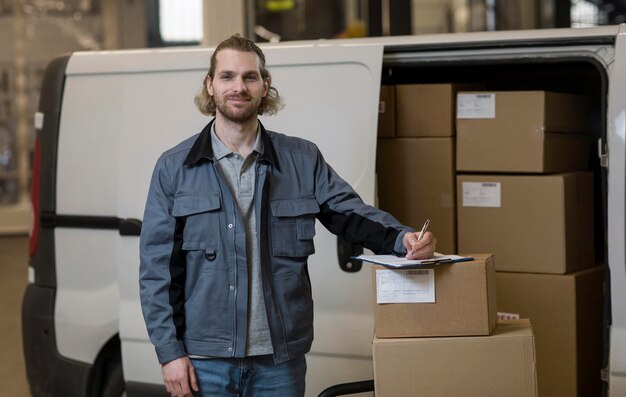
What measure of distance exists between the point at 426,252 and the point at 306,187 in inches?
14.1

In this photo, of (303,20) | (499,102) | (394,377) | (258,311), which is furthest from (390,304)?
(303,20)

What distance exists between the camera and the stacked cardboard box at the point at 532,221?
3.41m

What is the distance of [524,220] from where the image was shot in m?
3.43

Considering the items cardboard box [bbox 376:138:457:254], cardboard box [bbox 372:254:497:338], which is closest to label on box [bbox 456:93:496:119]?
cardboard box [bbox 376:138:457:254]

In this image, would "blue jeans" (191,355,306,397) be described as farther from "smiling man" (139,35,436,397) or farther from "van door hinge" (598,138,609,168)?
"van door hinge" (598,138,609,168)

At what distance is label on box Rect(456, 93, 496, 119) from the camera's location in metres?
3.50

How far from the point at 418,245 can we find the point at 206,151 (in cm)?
58

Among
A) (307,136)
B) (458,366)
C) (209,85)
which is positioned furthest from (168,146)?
(458,366)

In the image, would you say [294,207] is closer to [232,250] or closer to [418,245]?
[232,250]

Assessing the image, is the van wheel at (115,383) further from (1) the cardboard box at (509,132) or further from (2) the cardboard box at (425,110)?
(1) the cardboard box at (509,132)

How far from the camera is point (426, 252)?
2561mm

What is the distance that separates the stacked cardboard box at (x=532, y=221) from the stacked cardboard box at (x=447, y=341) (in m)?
0.81

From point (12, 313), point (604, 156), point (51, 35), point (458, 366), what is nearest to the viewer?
point (458, 366)

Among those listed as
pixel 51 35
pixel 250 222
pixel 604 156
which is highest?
pixel 51 35
